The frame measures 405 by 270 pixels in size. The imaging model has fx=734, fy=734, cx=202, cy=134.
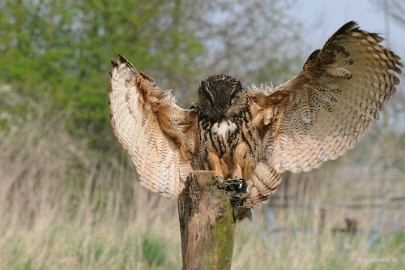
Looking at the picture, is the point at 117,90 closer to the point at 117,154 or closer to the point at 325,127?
the point at 325,127

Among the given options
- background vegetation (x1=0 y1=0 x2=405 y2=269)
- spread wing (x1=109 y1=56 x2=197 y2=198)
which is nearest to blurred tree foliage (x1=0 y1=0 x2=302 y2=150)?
background vegetation (x1=0 y1=0 x2=405 y2=269)

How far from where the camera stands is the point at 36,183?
39.8 ft

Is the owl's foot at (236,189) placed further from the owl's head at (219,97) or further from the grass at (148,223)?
the grass at (148,223)

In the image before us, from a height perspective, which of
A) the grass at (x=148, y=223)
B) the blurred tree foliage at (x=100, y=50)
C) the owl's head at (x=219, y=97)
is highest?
the blurred tree foliage at (x=100, y=50)

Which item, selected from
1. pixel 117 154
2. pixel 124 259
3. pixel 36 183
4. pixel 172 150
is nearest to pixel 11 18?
pixel 117 154

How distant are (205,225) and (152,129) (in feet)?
3.30

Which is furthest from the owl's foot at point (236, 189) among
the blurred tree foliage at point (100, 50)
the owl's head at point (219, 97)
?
the blurred tree foliage at point (100, 50)

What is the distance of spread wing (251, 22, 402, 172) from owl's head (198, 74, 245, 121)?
8.2 inches

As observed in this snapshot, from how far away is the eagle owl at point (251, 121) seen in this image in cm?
468

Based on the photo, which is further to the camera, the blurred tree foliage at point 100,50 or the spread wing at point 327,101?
the blurred tree foliage at point 100,50

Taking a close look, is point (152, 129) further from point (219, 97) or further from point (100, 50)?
point (100, 50)

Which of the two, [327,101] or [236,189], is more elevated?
[327,101]

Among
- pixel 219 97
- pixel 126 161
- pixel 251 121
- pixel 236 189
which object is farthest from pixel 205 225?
pixel 126 161

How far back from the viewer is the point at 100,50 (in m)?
15.5
